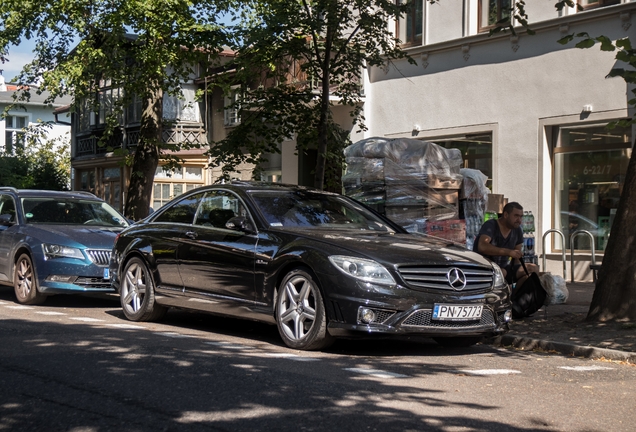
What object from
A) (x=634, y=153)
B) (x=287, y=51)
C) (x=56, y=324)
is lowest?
(x=56, y=324)

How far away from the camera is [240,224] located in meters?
9.43

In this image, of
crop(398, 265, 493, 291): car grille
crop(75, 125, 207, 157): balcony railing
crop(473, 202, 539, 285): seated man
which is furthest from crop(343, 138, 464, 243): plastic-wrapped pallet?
crop(75, 125, 207, 157): balcony railing

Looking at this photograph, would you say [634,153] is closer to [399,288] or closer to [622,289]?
[622,289]

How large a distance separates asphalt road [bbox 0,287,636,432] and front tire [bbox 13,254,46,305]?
330 centimetres

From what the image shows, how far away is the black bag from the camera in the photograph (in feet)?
36.2

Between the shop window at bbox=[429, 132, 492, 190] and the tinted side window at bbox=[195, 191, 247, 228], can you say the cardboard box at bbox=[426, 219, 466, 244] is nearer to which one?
the tinted side window at bbox=[195, 191, 247, 228]

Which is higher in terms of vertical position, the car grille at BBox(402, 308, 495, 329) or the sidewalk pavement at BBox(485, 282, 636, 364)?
the car grille at BBox(402, 308, 495, 329)

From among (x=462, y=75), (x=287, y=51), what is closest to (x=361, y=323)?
(x=287, y=51)

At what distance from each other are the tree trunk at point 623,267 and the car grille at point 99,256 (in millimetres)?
6489

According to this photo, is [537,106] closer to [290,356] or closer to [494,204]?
[494,204]

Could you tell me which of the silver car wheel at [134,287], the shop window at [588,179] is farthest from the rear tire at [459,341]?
the shop window at [588,179]

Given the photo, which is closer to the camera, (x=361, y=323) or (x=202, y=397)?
(x=202, y=397)

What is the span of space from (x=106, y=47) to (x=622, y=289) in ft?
52.7

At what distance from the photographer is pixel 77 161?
45.8 meters
